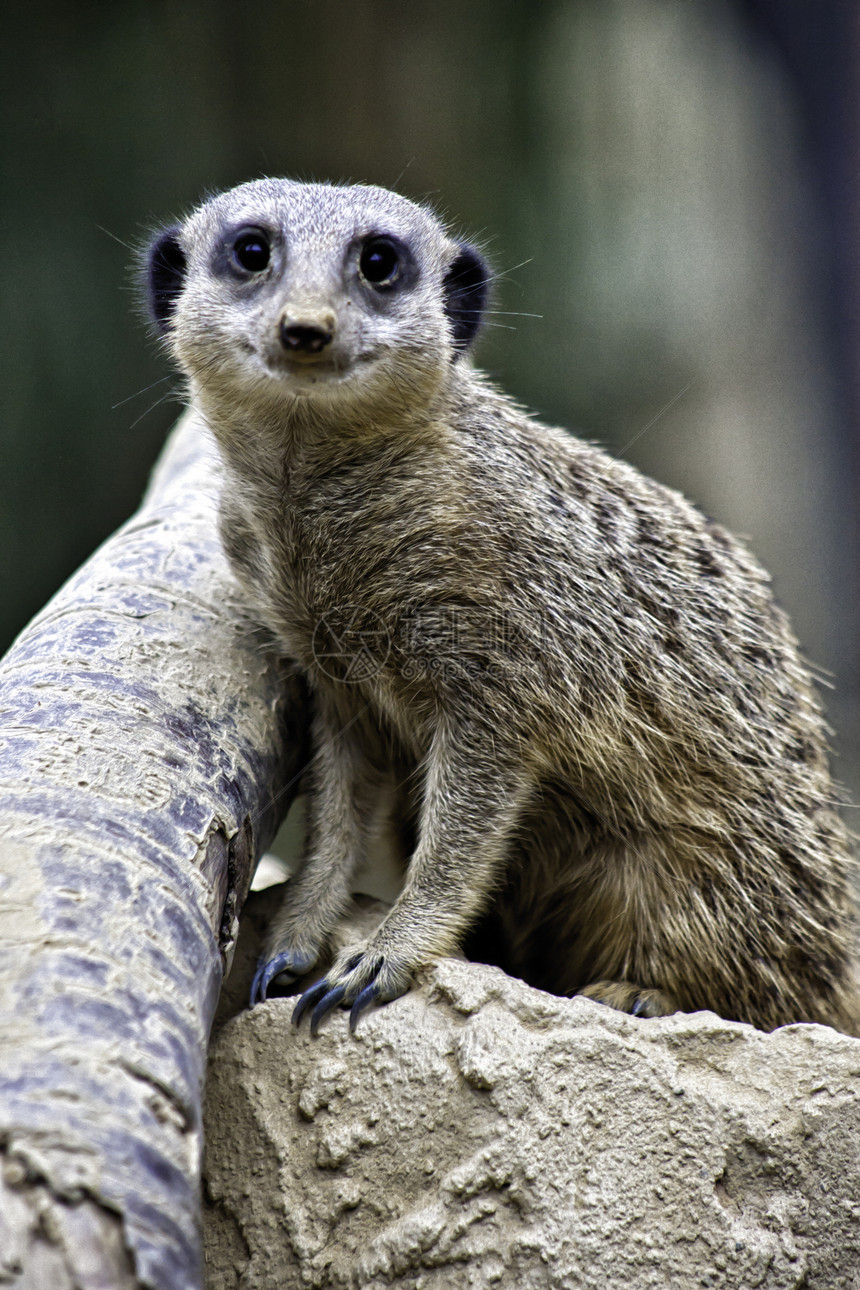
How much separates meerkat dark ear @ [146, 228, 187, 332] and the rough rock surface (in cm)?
162

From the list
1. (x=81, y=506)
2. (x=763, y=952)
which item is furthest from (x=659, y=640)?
(x=81, y=506)

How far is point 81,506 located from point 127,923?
168 inches

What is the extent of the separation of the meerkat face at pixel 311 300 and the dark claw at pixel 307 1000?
1.11m

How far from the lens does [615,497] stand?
269cm

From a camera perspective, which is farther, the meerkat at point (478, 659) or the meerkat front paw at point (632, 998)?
the meerkat front paw at point (632, 998)

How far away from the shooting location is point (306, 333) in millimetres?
1938

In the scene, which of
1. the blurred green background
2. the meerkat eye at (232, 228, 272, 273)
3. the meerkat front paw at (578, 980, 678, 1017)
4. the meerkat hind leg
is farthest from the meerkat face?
the blurred green background

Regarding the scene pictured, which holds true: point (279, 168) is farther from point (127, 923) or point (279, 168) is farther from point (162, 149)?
point (127, 923)

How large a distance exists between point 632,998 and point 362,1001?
0.69 m

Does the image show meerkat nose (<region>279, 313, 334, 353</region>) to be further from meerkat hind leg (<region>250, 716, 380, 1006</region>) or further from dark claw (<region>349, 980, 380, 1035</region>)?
dark claw (<region>349, 980, 380, 1035</region>)

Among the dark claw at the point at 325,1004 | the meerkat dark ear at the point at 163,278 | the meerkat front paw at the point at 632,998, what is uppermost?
the meerkat dark ear at the point at 163,278

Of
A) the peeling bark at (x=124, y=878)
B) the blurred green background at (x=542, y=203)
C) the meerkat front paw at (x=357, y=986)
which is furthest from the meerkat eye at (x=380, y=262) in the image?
the blurred green background at (x=542, y=203)

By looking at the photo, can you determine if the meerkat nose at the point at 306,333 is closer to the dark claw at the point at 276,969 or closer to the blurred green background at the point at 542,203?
the dark claw at the point at 276,969

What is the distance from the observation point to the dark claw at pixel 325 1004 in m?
1.97
